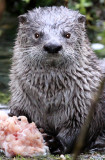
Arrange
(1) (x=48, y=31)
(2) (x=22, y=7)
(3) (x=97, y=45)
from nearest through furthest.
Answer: (1) (x=48, y=31) → (3) (x=97, y=45) → (2) (x=22, y=7)

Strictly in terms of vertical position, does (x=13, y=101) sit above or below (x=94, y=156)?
above

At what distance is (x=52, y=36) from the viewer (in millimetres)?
3619

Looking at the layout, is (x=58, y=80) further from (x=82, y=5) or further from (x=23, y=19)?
(x=82, y=5)

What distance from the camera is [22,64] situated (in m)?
3.98

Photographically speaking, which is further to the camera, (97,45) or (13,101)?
(97,45)

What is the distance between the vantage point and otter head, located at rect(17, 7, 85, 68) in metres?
3.54

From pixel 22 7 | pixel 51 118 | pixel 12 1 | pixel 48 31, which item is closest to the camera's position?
pixel 48 31

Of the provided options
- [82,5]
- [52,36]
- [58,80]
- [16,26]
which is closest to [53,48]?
[52,36]

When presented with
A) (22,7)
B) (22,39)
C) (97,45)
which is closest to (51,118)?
(22,39)

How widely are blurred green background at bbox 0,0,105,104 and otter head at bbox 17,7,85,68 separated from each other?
148 cm

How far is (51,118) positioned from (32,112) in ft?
0.59

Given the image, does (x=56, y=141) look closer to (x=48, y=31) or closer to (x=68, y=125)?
(x=68, y=125)

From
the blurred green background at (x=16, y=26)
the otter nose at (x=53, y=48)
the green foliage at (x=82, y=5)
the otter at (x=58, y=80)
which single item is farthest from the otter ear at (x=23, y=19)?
the green foliage at (x=82, y=5)

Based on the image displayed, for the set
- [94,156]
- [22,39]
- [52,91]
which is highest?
[22,39]
